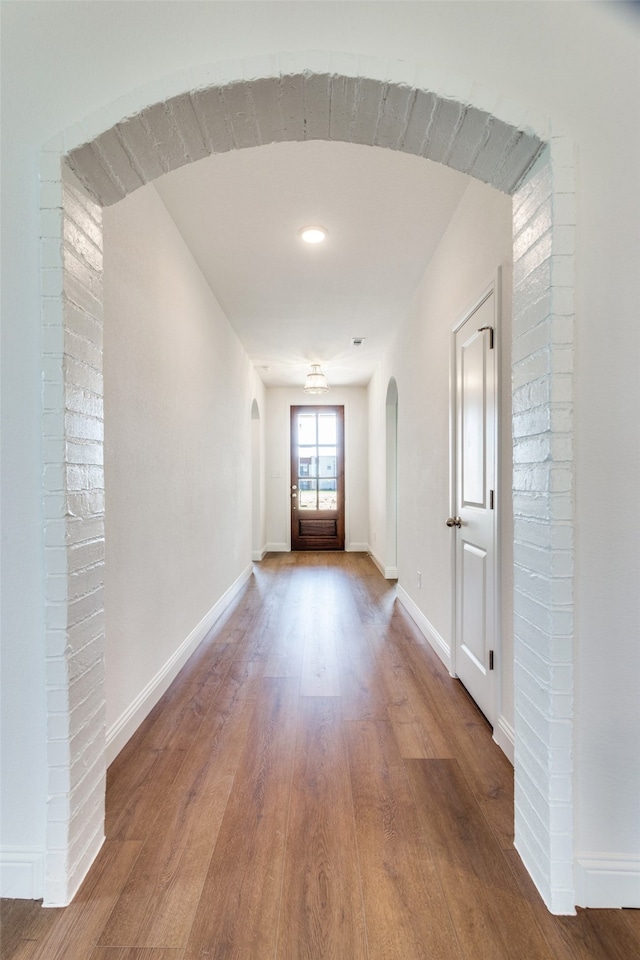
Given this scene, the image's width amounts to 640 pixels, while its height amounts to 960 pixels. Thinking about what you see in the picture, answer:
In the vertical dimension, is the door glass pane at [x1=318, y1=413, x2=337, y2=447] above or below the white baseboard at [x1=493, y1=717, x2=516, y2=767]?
above

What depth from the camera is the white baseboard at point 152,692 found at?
5.88 ft

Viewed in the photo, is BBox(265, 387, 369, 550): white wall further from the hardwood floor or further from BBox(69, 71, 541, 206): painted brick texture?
BBox(69, 71, 541, 206): painted brick texture

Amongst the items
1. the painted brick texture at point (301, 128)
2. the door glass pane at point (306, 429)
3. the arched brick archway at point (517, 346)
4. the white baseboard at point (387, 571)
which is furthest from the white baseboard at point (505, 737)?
the door glass pane at point (306, 429)

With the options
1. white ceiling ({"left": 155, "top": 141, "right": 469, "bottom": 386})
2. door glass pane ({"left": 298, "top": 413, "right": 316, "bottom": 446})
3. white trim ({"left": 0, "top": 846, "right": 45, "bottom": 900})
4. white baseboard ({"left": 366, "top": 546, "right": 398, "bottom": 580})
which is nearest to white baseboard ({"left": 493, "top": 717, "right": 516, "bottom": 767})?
white trim ({"left": 0, "top": 846, "right": 45, "bottom": 900})

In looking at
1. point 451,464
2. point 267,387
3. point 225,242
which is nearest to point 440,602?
point 451,464

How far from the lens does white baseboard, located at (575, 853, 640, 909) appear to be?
3.80ft

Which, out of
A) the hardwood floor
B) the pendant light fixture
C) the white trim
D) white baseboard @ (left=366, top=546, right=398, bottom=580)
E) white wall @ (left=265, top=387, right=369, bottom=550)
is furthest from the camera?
white wall @ (left=265, top=387, right=369, bottom=550)

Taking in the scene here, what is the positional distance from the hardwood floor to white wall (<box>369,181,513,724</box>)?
455 mm

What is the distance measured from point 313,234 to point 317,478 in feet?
15.2

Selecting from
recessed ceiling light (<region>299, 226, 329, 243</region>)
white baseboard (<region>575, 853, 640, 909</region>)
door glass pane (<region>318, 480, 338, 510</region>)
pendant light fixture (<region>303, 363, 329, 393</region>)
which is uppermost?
recessed ceiling light (<region>299, 226, 329, 243</region>)

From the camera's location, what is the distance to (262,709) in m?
2.17

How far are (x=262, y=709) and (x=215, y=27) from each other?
2.49 meters

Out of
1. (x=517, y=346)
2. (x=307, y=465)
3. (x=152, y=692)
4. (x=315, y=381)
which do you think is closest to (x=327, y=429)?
(x=307, y=465)

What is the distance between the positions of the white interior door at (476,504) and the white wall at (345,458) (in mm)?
4458
